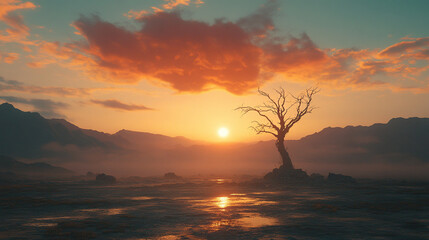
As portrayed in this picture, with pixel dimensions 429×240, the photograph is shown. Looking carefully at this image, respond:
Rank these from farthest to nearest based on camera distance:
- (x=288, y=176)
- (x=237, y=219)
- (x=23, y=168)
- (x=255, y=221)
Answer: (x=23, y=168)
(x=288, y=176)
(x=237, y=219)
(x=255, y=221)

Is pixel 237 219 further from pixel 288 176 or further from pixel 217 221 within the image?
pixel 288 176

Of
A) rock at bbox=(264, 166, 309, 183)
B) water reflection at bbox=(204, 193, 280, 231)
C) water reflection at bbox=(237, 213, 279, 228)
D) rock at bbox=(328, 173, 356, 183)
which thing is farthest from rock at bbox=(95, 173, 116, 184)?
water reflection at bbox=(237, 213, 279, 228)

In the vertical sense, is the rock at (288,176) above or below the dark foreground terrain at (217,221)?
above

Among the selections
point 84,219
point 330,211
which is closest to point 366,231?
point 330,211

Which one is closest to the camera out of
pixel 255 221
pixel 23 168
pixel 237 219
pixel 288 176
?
pixel 255 221

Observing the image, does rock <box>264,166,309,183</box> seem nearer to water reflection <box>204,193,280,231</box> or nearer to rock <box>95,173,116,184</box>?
rock <box>95,173,116,184</box>

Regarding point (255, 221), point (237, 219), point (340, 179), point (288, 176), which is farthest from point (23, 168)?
point (255, 221)

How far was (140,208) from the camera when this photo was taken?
2170cm

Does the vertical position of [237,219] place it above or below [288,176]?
below

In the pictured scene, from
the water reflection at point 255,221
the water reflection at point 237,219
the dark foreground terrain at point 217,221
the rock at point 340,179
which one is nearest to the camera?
the dark foreground terrain at point 217,221

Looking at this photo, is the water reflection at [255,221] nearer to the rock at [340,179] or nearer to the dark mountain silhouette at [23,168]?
the rock at [340,179]

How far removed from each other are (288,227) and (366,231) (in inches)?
125

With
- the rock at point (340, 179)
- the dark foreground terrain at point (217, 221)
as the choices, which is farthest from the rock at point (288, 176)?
the dark foreground terrain at point (217, 221)

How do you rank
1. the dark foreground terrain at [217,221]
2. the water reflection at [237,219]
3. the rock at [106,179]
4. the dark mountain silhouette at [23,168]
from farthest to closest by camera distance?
the dark mountain silhouette at [23,168]
the rock at [106,179]
the water reflection at [237,219]
the dark foreground terrain at [217,221]
